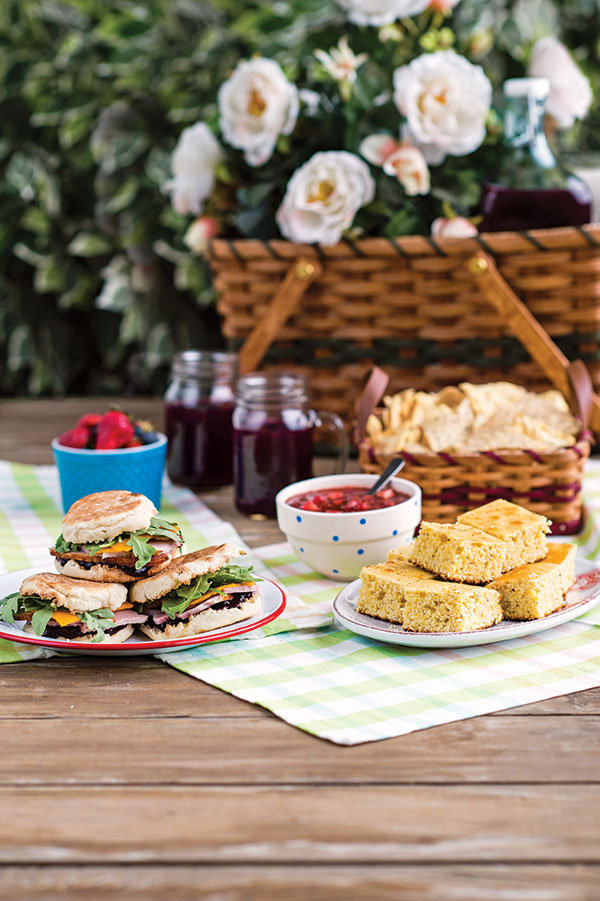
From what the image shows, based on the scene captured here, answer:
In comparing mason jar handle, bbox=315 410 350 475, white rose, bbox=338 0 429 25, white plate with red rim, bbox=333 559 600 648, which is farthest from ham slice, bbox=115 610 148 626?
white rose, bbox=338 0 429 25

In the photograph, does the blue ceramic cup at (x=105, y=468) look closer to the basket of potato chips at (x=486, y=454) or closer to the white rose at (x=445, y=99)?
the basket of potato chips at (x=486, y=454)

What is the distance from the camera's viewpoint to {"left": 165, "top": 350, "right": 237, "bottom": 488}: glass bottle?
5.89 ft

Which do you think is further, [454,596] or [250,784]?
[454,596]

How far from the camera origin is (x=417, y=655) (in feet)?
3.74

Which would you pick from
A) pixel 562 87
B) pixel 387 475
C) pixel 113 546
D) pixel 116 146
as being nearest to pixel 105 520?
pixel 113 546

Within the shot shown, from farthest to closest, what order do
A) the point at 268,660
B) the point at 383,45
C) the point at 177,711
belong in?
the point at 383,45 < the point at 268,660 < the point at 177,711

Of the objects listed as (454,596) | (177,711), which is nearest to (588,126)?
(454,596)

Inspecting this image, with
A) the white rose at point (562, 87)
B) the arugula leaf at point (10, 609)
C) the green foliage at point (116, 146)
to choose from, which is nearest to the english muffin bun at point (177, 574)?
the arugula leaf at point (10, 609)

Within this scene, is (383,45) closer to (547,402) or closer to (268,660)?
(547,402)

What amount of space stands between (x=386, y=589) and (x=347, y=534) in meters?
0.17

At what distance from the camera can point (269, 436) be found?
162cm

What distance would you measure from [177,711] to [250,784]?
0.16 meters

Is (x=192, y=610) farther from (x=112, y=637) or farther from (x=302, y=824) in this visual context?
(x=302, y=824)

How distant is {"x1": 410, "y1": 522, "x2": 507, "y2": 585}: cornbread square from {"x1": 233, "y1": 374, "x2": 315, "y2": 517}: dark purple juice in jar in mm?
459
